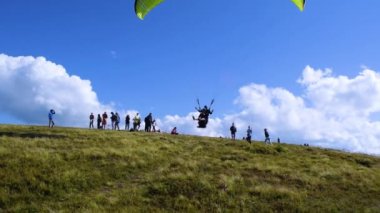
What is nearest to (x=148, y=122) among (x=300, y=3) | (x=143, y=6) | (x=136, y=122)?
(x=136, y=122)

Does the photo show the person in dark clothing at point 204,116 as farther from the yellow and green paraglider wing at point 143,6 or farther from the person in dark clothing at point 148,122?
the yellow and green paraglider wing at point 143,6

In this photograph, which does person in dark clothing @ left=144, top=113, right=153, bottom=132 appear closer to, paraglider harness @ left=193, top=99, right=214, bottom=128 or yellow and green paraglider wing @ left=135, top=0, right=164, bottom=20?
paraglider harness @ left=193, top=99, right=214, bottom=128

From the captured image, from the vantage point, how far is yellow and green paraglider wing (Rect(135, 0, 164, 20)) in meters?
1.51

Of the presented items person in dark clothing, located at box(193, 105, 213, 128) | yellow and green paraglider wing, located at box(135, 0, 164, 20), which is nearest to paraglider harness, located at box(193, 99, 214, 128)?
person in dark clothing, located at box(193, 105, 213, 128)

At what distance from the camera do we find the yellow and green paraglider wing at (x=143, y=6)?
151cm

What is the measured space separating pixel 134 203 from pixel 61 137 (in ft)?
65.6

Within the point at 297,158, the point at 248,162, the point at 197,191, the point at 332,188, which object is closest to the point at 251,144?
the point at 297,158

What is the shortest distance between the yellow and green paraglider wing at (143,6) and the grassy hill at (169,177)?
25004 millimetres

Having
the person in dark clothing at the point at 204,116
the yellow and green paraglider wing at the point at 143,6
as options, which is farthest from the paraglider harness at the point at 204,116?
the yellow and green paraglider wing at the point at 143,6

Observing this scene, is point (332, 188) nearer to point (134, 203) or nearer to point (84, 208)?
point (134, 203)

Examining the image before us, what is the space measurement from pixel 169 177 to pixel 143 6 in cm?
3103

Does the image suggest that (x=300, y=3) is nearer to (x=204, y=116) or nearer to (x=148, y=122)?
(x=204, y=116)

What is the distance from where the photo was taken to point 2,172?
30.7 meters

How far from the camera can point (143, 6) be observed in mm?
1543
